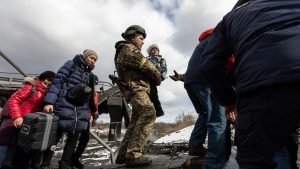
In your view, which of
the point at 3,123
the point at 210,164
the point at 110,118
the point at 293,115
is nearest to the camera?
the point at 293,115

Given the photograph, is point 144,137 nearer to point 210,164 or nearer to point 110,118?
point 210,164

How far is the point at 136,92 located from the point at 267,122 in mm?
2374

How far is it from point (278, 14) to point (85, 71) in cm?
329

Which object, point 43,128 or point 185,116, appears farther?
point 185,116

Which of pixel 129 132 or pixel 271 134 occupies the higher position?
pixel 129 132

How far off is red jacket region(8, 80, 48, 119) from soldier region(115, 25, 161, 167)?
129cm

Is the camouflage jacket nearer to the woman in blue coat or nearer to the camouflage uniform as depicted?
the camouflage uniform

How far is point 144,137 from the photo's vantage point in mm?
3551

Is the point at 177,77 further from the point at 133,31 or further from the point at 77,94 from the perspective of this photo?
the point at 77,94

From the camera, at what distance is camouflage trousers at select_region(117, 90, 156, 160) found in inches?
137

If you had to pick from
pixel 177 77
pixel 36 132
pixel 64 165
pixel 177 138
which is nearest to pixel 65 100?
pixel 36 132

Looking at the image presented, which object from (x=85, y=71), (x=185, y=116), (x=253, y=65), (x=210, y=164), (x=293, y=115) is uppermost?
(x=185, y=116)

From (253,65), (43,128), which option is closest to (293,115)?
(253,65)

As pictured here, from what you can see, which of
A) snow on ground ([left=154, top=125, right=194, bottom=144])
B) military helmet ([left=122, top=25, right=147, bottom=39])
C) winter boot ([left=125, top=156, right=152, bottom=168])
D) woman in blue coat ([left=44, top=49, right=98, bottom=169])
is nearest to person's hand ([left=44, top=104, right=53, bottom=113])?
woman in blue coat ([left=44, top=49, right=98, bottom=169])
